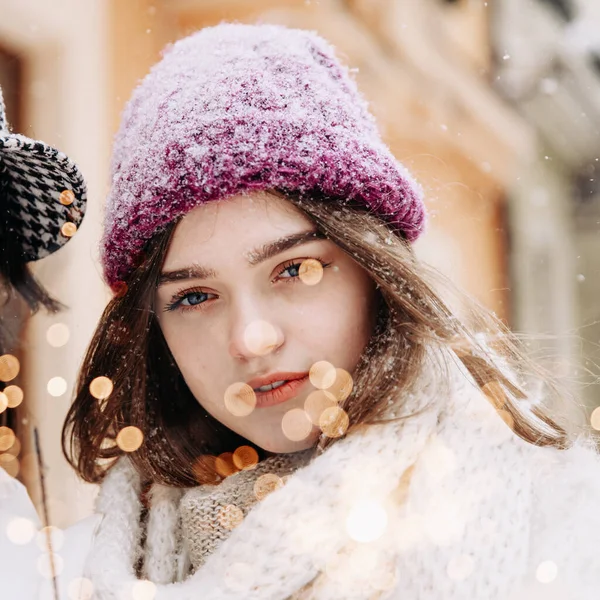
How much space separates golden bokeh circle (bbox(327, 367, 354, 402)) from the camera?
0.95 m

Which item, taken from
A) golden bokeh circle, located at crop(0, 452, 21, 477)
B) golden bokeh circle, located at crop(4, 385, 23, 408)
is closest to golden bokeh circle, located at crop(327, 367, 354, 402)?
golden bokeh circle, located at crop(4, 385, 23, 408)

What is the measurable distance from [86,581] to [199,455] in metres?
0.27

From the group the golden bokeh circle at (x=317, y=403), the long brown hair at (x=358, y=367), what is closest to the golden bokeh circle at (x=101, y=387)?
the long brown hair at (x=358, y=367)

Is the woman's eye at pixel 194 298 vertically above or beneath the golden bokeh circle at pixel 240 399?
above

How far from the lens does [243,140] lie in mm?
901

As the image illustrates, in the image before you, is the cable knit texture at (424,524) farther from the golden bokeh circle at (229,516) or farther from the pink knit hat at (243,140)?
the pink knit hat at (243,140)

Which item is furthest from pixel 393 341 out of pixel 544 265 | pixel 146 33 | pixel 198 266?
pixel 544 265

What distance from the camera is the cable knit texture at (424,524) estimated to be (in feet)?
2.73

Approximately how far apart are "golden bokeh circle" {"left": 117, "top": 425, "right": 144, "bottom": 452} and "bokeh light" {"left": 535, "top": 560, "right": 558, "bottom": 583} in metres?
0.67

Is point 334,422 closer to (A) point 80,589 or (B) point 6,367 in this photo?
(A) point 80,589

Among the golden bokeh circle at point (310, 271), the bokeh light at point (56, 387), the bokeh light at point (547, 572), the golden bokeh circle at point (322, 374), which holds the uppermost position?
the golden bokeh circle at point (310, 271)

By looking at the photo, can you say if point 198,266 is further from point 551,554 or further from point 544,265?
point 544,265

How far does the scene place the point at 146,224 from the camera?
0.95 meters

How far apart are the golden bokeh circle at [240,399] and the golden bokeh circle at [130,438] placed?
0.91ft
